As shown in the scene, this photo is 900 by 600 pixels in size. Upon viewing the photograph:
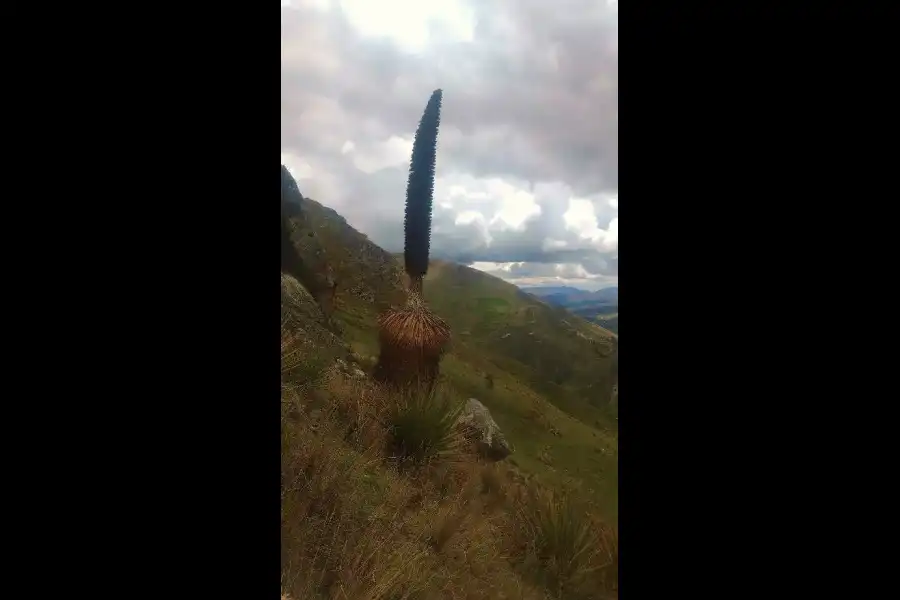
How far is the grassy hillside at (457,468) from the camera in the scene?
200cm

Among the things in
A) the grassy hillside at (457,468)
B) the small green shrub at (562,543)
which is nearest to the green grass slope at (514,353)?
the grassy hillside at (457,468)

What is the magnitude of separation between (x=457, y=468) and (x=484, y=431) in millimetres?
796

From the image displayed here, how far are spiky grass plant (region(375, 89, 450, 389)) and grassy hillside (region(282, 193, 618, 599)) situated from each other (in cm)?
19

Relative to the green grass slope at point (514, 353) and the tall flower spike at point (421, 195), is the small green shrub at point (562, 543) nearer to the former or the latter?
the green grass slope at point (514, 353)

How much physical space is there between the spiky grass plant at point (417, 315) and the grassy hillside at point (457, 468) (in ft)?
0.64

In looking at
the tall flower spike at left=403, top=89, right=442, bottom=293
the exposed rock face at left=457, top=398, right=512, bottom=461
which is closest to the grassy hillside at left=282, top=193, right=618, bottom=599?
the exposed rock face at left=457, top=398, right=512, bottom=461

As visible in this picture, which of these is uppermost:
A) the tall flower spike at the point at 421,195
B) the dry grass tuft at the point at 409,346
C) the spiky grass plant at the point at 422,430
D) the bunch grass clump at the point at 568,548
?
the tall flower spike at the point at 421,195
